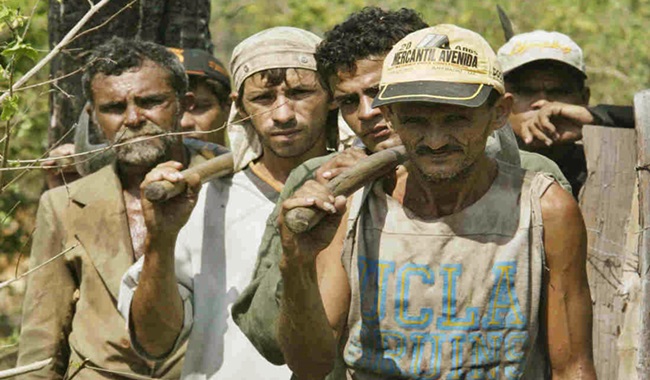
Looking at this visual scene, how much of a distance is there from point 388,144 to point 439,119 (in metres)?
0.46

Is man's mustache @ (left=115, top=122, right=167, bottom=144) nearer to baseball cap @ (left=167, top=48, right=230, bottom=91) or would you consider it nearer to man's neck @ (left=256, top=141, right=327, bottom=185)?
man's neck @ (left=256, top=141, right=327, bottom=185)

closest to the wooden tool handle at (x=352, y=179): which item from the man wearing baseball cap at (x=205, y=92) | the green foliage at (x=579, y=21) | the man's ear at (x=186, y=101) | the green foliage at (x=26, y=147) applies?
the man's ear at (x=186, y=101)

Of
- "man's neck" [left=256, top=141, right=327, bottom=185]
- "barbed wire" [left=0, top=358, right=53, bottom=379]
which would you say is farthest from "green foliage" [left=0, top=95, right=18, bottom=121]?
"man's neck" [left=256, top=141, right=327, bottom=185]

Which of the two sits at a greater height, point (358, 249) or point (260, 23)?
point (260, 23)

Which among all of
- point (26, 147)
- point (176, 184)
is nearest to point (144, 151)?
point (176, 184)

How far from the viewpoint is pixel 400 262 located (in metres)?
3.84

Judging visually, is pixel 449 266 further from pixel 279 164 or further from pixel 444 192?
pixel 279 164

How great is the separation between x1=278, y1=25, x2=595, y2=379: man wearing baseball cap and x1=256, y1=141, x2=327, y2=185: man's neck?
3.17ft

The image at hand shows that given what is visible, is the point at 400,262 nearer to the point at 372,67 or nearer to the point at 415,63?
the point at 415,63

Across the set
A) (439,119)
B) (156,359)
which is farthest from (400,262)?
(156,359)

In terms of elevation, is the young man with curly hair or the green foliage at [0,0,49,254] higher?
the green foliage at [0,0,49,254]

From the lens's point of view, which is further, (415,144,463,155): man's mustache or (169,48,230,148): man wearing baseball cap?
(169,48,230,148): man wearing baseball cap

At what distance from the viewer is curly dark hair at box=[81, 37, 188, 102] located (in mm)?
5832

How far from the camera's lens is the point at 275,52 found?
16.3 ft
